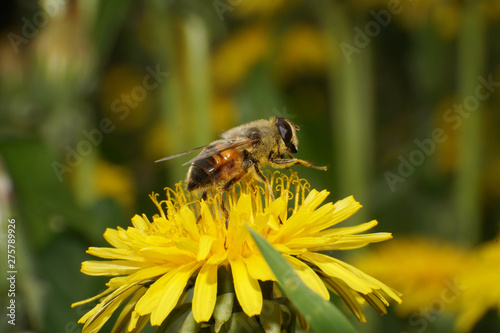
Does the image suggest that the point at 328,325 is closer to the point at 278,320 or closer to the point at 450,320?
the point at 278,320

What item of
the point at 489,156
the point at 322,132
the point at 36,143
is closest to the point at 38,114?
the point at 36,143

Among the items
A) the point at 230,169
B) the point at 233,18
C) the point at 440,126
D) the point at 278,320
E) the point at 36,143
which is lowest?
the point at 440,126
